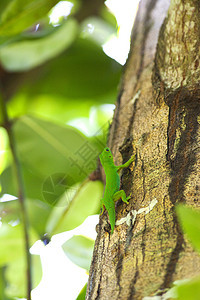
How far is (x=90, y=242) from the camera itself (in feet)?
6.53

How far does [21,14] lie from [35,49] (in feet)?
0.78

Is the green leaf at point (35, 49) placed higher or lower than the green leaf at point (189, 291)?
higher

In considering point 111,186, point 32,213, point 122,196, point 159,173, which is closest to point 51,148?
point 32,213

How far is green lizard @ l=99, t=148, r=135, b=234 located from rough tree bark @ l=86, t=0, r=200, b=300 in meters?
0.03

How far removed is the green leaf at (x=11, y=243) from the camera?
1846 mm

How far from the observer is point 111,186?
5.64 feet

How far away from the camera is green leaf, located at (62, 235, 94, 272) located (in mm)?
1909

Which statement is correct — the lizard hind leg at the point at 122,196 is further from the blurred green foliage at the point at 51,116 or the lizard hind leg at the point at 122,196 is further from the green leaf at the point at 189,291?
the green leaf at the point at 189,291

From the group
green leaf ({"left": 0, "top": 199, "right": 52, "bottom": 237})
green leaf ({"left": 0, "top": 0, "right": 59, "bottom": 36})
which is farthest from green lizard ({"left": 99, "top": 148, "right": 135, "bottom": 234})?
green leaf ({"left": 0, "top": 0, "right": 59, "bottom": 36})

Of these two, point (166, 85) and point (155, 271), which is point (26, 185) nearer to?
point (166, 85)

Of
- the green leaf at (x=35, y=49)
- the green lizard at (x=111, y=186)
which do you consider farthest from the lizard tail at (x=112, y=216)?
the green leaf at (x=35, y=49)

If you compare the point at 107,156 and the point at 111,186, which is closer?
the point at 111,186

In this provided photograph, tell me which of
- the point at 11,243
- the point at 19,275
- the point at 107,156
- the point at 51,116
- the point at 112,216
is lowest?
the point at 19,275

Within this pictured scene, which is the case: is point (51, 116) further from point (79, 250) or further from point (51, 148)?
point (79, 250)
